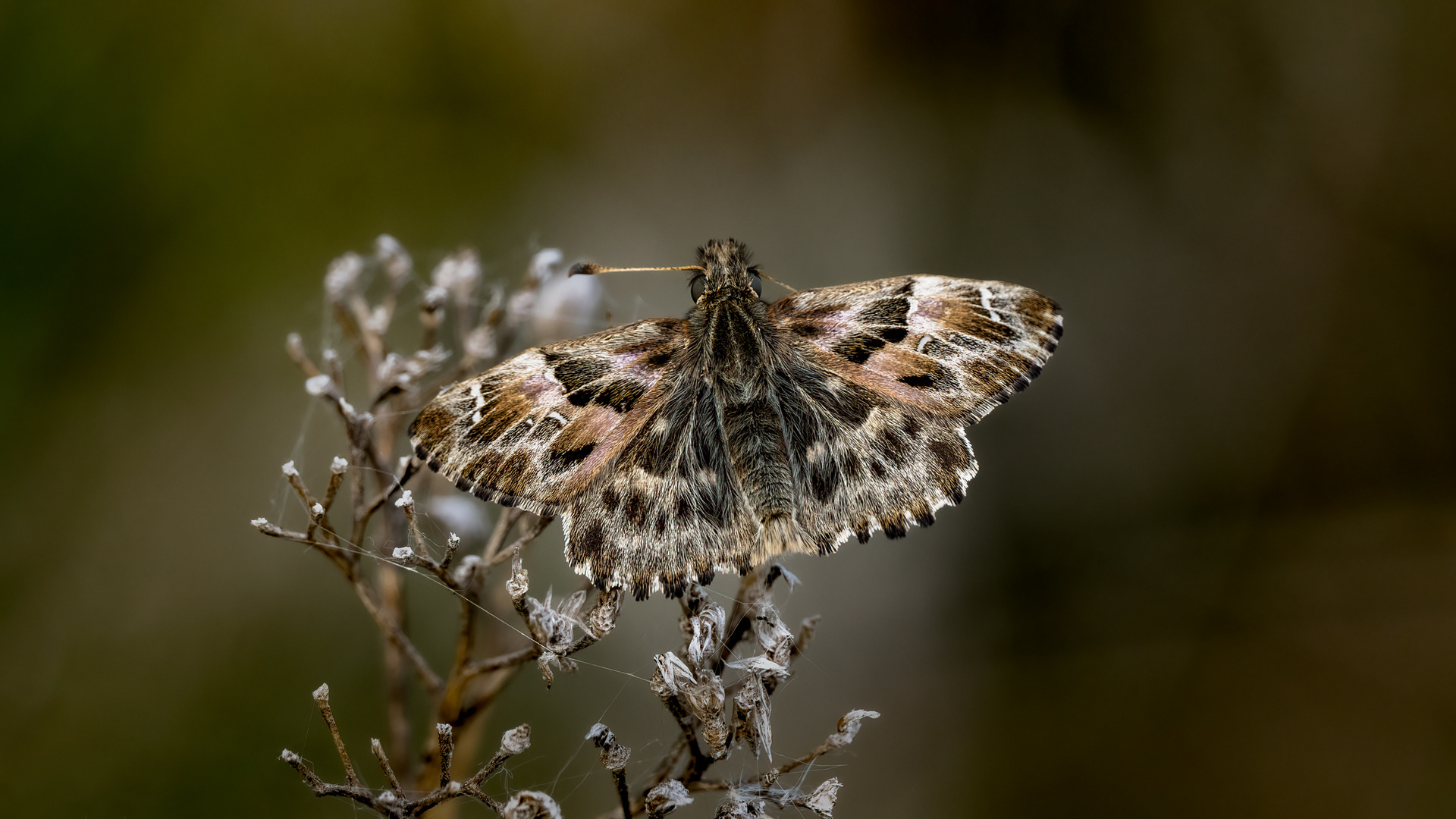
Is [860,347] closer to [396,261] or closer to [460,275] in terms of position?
[460,275]

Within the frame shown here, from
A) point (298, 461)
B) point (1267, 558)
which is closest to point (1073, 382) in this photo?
point (1267, 558)

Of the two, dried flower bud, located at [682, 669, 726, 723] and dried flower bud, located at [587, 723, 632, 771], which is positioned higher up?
dried flower bud, located at [682, 669, 726, 723]

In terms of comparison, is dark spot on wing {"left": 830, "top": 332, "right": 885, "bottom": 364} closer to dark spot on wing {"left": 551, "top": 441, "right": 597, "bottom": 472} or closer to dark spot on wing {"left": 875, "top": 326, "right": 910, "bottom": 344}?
dark spot on wing {"left": 875, "top": 326, "right": 910, "bottom": 344}

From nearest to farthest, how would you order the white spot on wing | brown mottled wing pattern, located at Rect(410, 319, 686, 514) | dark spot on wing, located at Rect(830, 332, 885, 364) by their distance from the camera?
brown mottled wing pattern, located at Rect(410, 319, 686, 514) → the white spot on wing → dark spot on wing, located at Rect(830, 332, 885, 364)

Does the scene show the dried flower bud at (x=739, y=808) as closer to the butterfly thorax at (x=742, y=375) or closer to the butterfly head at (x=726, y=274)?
the butterfly thorax at (x=742, y=375)

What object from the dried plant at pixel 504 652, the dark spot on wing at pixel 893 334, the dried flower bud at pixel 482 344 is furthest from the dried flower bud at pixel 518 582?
the dark spot on wing at pixel 893 334

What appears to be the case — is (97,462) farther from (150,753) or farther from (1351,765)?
(1351,765)

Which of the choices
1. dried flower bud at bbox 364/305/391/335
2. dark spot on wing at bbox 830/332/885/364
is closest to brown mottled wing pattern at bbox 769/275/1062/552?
dark spot on wing at bbox 830/332/885/364
